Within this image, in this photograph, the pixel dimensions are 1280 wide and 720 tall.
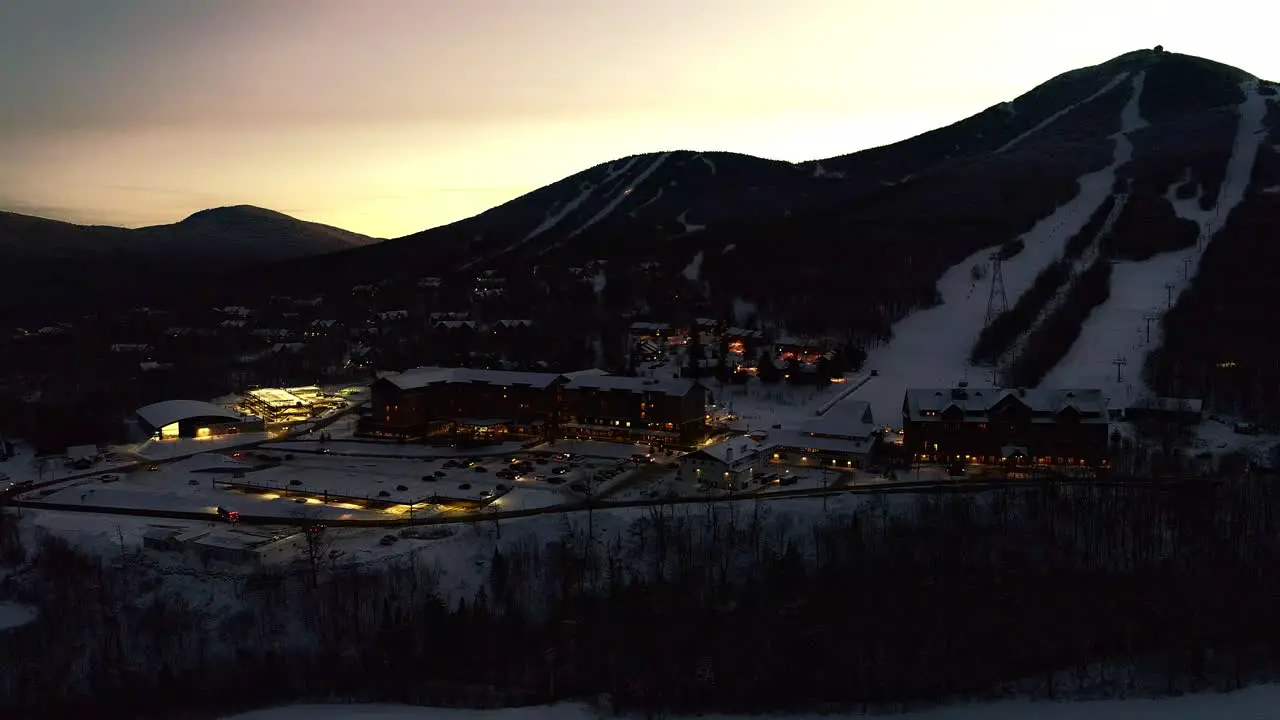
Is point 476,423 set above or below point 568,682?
above

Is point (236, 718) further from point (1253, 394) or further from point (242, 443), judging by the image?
point (1253, 394)

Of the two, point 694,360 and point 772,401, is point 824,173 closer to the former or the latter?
point 694,360

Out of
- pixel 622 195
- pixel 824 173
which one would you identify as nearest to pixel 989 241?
pixel 824 173

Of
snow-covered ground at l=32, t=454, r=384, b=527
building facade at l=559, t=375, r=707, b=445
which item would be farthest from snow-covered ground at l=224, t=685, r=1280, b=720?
building facade at l=559, t=375, r=707, b=445

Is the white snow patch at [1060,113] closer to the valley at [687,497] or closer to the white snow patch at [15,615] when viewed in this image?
the valley at [687,497]

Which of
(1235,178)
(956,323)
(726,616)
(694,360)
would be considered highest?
(1235,178)

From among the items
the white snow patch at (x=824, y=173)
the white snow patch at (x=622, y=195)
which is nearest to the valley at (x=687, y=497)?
the white snow patch at (x=622, y=195)

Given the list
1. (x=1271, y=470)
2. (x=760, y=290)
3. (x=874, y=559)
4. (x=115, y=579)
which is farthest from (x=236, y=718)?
(x=760, y=290)
